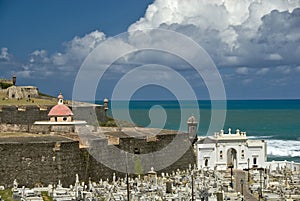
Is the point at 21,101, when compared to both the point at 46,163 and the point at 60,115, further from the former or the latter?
the point at 46,163

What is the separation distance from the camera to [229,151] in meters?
35.4

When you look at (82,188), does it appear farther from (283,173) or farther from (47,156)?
(283,173)

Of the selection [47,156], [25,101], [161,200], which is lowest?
[161,200]

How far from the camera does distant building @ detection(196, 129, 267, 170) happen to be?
34.5 m

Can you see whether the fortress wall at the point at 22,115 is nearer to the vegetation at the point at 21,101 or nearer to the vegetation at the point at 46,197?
the vegetation at the point at 21,101

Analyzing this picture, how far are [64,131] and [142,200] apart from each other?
440 inches

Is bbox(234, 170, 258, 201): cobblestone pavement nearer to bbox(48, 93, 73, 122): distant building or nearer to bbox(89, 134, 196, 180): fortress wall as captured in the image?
bbox(89, 134, 196, 180): fortress wall

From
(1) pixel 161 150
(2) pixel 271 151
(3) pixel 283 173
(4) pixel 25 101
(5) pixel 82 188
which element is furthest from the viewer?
(2) pixel 271 151

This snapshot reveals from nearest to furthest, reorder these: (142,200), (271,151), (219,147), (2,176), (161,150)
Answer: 1. (142,200)
2. (2,176)
3. (161,150)
4. (219,147)
5. (271,151)

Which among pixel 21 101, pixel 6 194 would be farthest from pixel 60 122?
pixel 21 101

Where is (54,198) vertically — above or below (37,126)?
below

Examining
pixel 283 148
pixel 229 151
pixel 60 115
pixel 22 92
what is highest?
pixel 22 92

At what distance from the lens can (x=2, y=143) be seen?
25.7 metres

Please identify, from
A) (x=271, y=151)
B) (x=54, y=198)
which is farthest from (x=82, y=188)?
(x=271, y=151)
